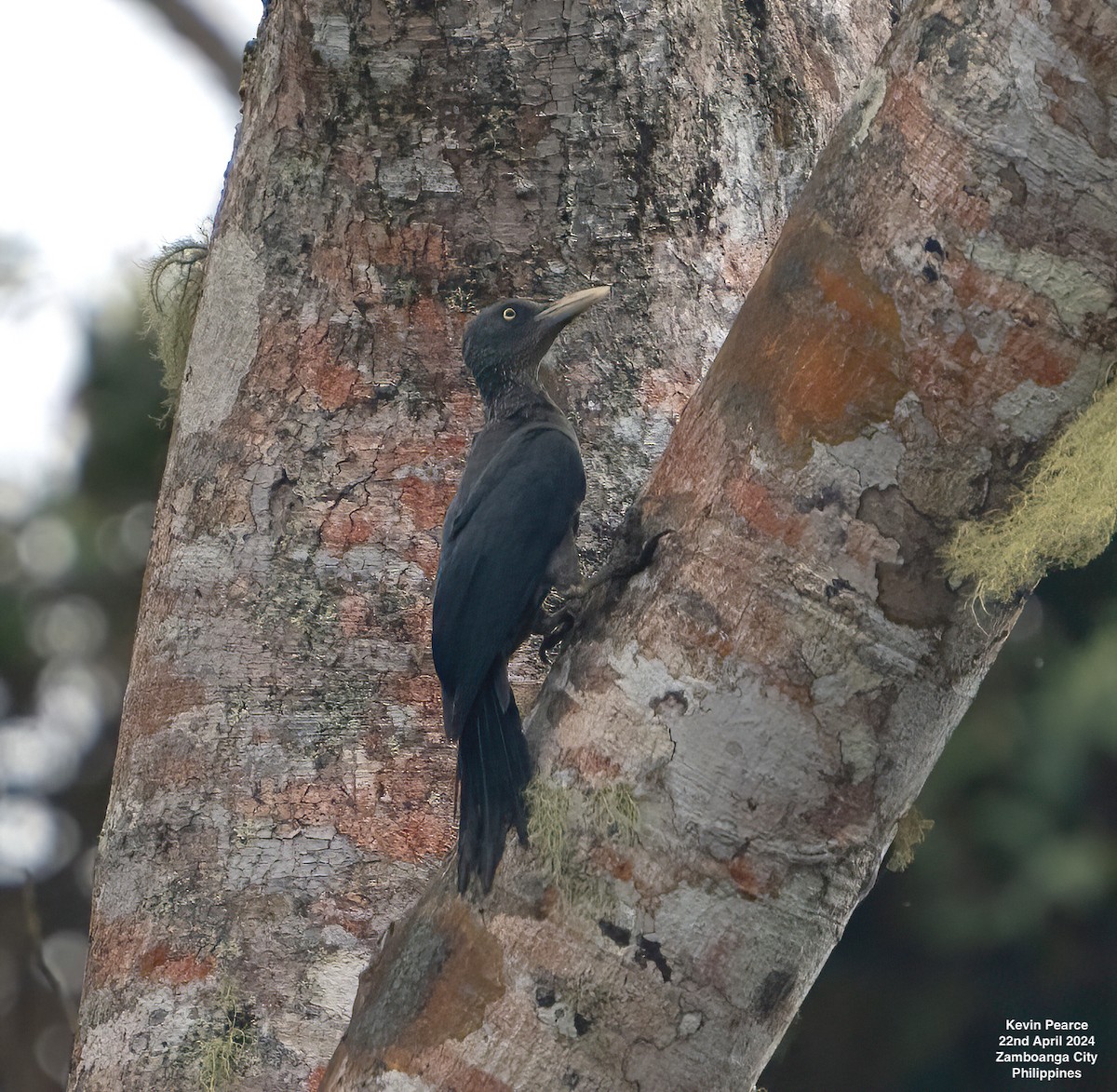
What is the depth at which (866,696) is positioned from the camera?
1.78 m

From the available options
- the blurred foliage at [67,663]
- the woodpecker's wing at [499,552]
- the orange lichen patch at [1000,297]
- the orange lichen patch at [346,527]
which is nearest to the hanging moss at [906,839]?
the woodpecker's wing at [499,552]

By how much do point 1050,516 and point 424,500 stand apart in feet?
4.18

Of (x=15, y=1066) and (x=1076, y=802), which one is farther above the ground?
(x=1076, y=802)

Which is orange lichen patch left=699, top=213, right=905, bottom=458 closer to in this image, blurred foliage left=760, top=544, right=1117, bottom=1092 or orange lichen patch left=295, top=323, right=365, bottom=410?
orange lichen patch left=295, top=323, right=365, bottom=410

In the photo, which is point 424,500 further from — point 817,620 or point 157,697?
point 817,620

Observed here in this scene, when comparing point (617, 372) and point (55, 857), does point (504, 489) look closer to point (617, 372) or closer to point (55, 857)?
point (617, 372)

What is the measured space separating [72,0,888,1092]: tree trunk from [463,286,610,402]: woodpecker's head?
0.06m

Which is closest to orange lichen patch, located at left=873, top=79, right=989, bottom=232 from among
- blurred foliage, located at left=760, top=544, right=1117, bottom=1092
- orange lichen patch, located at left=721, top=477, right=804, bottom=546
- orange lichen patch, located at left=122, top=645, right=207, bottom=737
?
orange lichen patch, located at left=721, top=477, right=804, bottom=546

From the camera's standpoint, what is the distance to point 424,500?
2.61 metres

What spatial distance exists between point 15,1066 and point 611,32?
12.8ft

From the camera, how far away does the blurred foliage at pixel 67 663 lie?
14.6ft

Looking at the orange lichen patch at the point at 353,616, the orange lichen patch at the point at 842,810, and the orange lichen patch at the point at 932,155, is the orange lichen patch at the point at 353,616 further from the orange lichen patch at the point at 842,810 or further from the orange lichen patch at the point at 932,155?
the orange lichen patch at the point at 932,155

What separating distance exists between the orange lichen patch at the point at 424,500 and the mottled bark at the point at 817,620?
2.80 feet

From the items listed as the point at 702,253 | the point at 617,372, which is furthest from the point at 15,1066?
the point at 702,253
